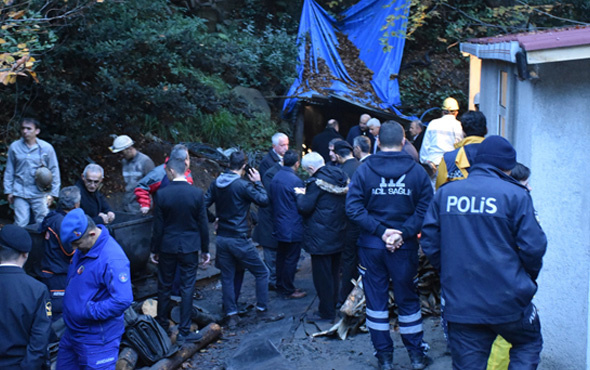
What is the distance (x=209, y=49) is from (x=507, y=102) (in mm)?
4853

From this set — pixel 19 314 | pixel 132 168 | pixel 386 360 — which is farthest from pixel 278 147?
pixel 19 314

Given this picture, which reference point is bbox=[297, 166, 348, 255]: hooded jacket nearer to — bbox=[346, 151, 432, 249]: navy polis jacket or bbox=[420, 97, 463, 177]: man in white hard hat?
bbox=[346, 151, 432, 249]: navy polis jacket

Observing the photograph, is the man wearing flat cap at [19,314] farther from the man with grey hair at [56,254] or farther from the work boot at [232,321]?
the work boot at [232,321]

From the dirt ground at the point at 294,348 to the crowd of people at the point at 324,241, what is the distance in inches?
9.1

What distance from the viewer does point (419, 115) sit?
18031 millimetres

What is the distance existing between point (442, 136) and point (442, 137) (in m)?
0.01

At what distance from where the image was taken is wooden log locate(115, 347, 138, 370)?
6367 mm

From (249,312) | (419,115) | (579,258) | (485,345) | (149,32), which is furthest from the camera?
(419,115)

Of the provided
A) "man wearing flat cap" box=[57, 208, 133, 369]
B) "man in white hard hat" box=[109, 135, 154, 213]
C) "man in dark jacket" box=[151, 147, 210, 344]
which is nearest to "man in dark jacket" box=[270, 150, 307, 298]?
"man in dark jacket" box=[151, 147, 210, 344]

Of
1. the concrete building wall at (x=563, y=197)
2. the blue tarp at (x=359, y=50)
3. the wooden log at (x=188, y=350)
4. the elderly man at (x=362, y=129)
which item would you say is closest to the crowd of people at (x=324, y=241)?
the wooden log at (x=188, y=350)

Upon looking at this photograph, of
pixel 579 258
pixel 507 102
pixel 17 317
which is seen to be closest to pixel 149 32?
pixel 507 102

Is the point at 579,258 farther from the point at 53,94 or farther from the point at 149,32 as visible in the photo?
the point at 53,94

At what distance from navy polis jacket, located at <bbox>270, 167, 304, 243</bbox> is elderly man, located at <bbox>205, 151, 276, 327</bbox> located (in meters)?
0.72

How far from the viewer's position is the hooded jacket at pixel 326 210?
7305mm
